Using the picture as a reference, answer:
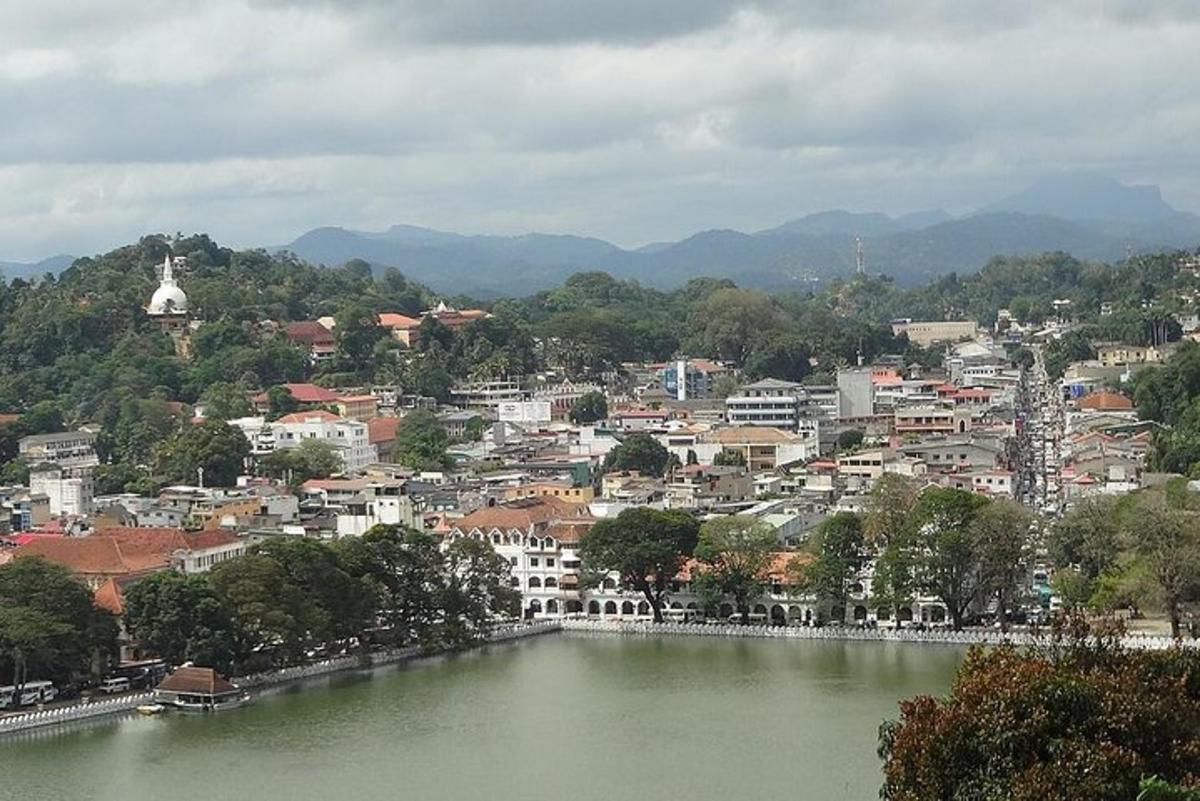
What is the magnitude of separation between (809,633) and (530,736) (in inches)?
318

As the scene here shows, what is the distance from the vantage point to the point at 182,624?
25.9 metres

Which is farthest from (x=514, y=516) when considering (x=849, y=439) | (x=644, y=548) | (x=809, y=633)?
(x=849, y=439)

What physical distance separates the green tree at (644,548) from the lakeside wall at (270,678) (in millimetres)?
1349

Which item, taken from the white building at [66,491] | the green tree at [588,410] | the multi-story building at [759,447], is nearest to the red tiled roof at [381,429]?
the green tree at [588,410]

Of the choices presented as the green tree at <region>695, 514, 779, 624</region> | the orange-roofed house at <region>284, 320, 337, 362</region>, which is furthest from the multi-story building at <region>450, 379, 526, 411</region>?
the green tree at <region>695, 514, 779, 624</region>

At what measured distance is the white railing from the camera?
23723 mm

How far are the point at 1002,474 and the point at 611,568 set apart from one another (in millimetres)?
13402

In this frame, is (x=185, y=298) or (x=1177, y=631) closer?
(x=1177, y=631)

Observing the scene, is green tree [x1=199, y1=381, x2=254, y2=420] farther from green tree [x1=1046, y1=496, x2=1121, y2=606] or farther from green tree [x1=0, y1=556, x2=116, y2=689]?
green tree [x1=1046, y1=496, x2=1121, y2=606]

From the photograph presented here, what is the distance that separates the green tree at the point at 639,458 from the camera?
45750 millimetres

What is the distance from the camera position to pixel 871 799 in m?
18.9

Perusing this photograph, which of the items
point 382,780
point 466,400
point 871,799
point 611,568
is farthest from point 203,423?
point 871,799

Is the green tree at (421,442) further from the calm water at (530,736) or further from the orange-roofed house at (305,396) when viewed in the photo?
the calm water at (530,736)

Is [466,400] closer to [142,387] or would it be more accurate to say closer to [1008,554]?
[142,387]
